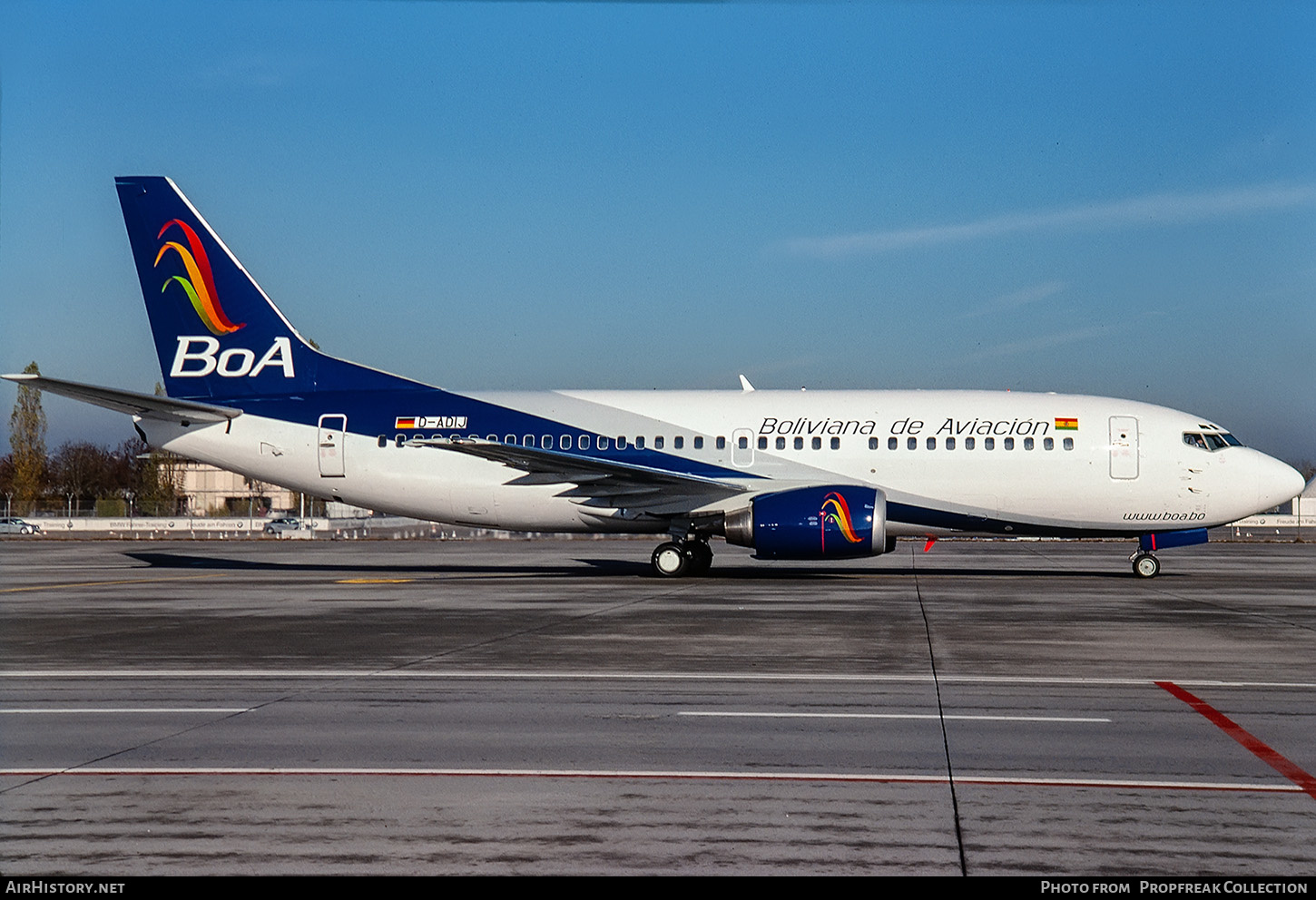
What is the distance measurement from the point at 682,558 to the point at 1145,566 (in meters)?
10.4

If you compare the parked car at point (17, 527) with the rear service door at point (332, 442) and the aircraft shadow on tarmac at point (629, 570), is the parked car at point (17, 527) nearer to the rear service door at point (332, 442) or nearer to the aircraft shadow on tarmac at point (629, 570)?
the aircraft shadow on tarmac at point (629, 570)

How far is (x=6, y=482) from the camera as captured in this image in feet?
345

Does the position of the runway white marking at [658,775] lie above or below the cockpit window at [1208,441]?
below

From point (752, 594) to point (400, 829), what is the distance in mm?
15181

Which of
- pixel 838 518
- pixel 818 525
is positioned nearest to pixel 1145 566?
pixel 838 518

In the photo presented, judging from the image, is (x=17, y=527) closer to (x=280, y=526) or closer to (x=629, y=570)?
(x=280, y=526)

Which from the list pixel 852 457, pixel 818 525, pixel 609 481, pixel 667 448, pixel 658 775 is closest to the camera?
pixel 658 775

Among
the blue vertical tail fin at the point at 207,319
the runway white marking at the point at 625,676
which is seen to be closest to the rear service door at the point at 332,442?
the blue vertical tail fin at the point at 207,319

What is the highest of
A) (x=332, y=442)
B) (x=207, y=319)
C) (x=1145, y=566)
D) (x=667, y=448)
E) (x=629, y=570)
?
(x=207, y=319)

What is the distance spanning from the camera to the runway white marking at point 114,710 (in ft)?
30.5

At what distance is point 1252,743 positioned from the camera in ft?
26.7

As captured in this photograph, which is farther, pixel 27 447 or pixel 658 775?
pixel 27 447

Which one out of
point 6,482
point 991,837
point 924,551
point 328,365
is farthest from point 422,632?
point 6,482

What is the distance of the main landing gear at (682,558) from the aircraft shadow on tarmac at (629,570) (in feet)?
0.93
